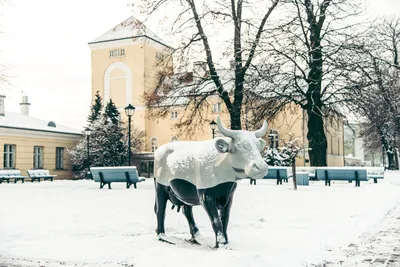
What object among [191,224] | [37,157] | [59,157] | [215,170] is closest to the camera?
[215,170]

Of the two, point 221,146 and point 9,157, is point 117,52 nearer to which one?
point 9,157

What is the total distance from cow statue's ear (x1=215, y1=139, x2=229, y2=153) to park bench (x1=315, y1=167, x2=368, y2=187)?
49.4 ft

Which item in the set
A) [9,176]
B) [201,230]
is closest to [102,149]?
[9,176]

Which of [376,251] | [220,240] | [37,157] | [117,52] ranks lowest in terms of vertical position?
[376,251]

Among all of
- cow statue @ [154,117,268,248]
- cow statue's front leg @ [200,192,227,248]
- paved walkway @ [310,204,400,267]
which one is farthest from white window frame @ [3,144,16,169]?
cow statue's front leg @ [200,192,227,248]

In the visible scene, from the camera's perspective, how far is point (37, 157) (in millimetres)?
39156

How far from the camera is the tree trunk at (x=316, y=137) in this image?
24.0m

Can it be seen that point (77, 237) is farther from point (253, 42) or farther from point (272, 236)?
point (253, 42)

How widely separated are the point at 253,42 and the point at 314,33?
303 cm

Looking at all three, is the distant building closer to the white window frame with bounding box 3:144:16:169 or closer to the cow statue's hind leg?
the white window frame with bounding box 3:144:16:169

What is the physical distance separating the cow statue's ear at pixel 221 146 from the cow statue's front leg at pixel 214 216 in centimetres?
65

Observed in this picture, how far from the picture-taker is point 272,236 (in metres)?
8.52

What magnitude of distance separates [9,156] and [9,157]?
79 mm

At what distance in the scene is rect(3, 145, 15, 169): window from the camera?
1421 inches
